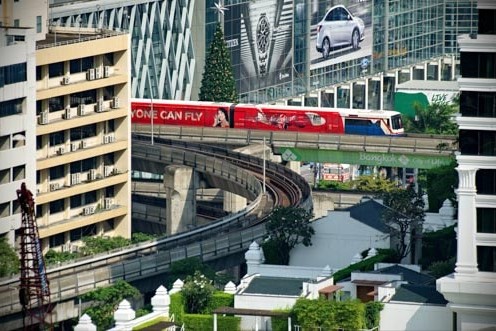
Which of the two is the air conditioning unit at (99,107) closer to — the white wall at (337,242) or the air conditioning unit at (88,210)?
the air conditioning unit at (88,210)

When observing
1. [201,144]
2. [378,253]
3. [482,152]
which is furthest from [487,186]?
[201,144]

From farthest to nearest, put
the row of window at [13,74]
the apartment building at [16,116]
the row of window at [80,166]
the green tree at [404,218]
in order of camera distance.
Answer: the row of window at [80,166], the row of window at [13,74], the apartment building at [16,116], the green tree at [404,218]

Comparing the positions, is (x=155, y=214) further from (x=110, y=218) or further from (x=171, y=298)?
(x=171, y=298)

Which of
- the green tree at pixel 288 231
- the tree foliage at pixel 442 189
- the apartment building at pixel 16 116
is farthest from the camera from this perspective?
the tree foliage at pixel 442 189

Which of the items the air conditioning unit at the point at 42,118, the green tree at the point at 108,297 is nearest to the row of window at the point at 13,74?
the air conditioning unit at the point at 42,118

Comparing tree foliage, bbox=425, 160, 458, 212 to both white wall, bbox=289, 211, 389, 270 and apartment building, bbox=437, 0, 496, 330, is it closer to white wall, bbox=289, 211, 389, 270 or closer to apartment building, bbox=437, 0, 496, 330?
white wall, bbox=289, 211, 389, 270
